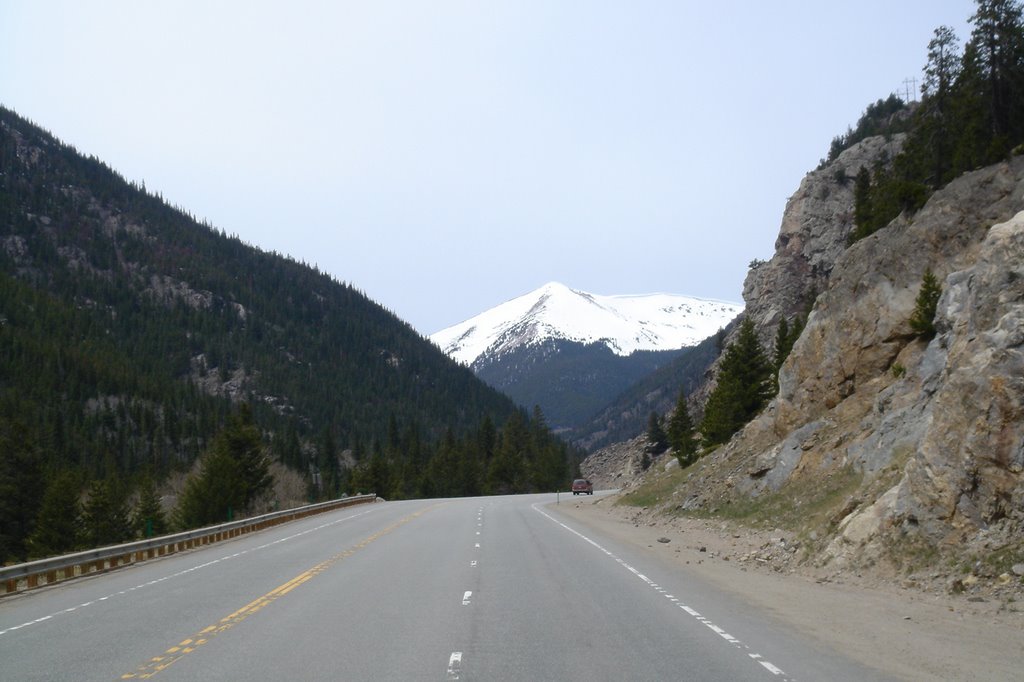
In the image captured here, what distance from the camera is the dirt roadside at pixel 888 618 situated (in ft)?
30.6

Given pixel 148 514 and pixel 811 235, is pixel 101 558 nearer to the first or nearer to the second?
pixel 148 514

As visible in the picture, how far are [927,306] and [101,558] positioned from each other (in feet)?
84.2

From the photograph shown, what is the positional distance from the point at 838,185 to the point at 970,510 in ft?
257

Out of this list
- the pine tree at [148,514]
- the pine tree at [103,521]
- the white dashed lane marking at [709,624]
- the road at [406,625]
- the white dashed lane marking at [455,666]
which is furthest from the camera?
the pine tree at [148,514]

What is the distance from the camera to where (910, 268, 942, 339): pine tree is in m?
27.3

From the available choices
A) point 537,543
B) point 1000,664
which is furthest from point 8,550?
point 1000,664

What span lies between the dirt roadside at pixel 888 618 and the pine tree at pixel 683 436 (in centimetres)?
4082

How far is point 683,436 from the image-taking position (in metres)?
72.0

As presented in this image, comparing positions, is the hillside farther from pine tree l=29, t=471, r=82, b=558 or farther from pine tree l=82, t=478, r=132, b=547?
pine tree l=82, t=478, r=132, b=547

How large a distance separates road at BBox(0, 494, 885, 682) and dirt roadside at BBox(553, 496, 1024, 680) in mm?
583

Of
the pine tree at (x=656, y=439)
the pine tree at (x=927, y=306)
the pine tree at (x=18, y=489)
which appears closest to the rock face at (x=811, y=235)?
the pine tree at (x=656, y=439)

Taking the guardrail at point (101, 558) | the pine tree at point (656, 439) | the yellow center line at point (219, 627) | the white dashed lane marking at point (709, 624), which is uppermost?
the pine tree at point (656, 439)

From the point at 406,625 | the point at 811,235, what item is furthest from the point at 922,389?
the point at 811,235

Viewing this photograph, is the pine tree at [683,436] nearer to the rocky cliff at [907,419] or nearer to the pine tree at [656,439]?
the rocky cliff at [907,419]
